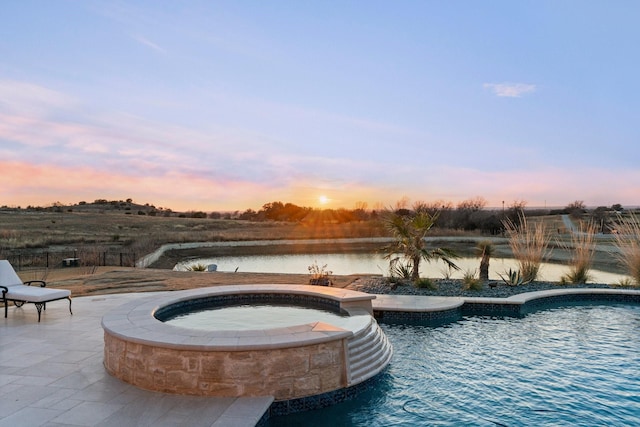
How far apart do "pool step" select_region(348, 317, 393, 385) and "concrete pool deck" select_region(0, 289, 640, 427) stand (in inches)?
40.6

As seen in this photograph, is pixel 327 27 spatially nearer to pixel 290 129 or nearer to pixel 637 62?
pixel 290 129

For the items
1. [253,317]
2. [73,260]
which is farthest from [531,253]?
[73,260]

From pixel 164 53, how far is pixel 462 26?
7.28 m

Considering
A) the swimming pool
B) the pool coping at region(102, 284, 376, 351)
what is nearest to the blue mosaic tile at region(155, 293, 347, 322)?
the swimming pool

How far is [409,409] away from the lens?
3855 millimetres

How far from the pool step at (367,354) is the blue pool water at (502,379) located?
0.16 m

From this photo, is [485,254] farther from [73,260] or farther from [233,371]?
[73,260]

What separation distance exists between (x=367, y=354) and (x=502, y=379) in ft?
5.02

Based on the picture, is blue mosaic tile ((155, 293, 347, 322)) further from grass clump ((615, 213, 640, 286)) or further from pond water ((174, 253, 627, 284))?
grass clump ((615, 213, 640, 286))

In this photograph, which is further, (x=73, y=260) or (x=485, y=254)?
(x=73, y=260)

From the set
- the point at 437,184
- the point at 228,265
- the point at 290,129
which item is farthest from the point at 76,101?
the point at 437,184

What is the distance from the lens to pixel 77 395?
12.2 ft

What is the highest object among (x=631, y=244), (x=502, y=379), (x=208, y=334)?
(x=631, y=244)

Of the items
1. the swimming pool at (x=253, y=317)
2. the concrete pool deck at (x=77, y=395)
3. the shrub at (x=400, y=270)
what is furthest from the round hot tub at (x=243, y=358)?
the shrub at (x=400, y=270)
